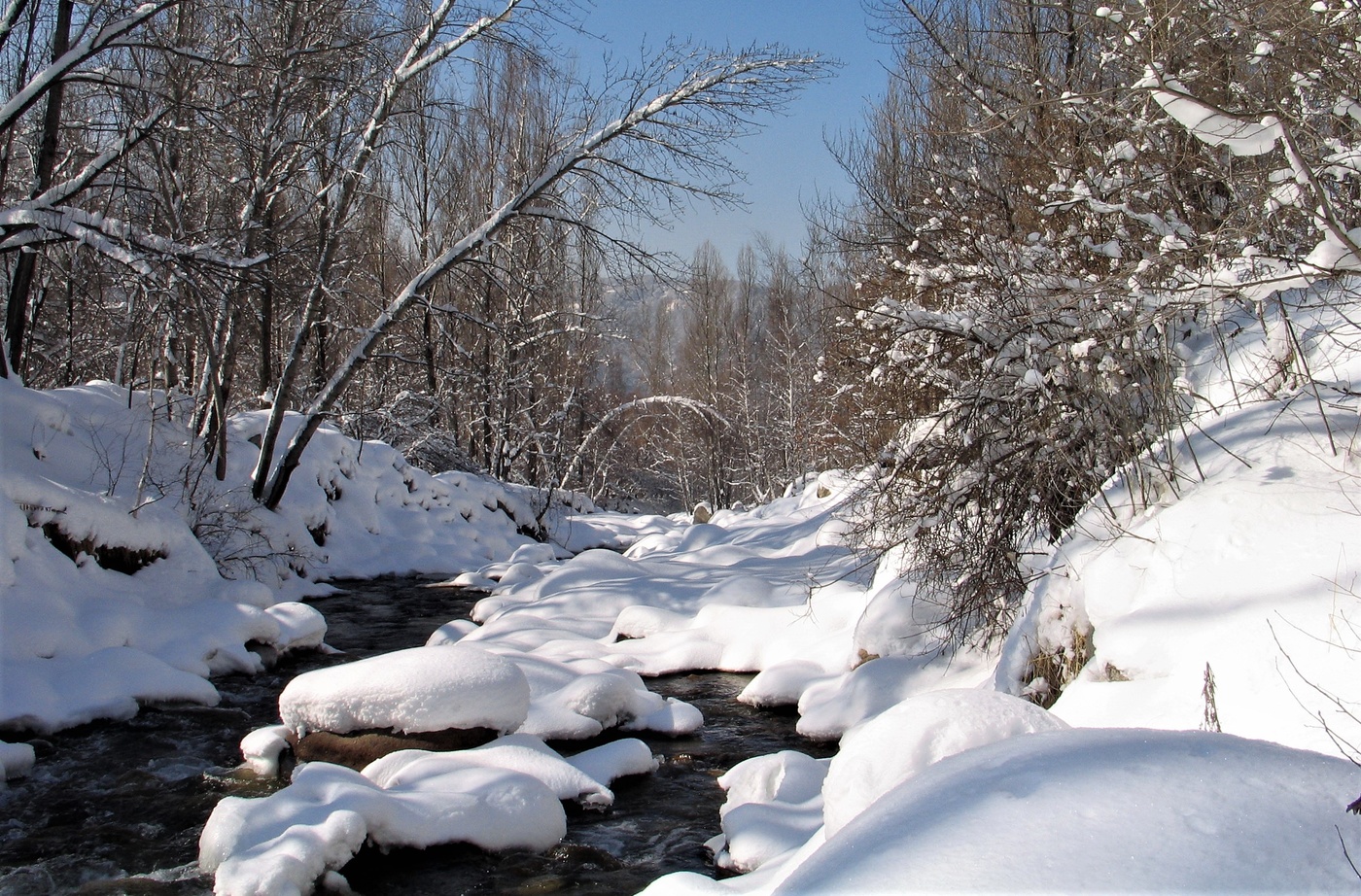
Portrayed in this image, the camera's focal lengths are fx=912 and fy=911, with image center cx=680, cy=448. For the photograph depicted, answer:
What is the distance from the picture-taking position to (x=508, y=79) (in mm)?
20656

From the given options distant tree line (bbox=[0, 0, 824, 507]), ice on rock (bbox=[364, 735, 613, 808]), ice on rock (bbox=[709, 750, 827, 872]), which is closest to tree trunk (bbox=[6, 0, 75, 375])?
distant tree line (bbox=[0, 0, 824, 507])

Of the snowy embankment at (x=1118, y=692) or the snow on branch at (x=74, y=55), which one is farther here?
the snow on branch at (x=74, y=55)

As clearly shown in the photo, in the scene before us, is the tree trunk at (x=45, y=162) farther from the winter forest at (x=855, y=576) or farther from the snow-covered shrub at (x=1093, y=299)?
the snow-covered shrub at (x=1093, y=299)

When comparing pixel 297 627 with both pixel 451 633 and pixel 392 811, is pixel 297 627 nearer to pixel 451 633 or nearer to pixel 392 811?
pixel 451 633

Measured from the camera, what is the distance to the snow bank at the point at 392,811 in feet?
12.1

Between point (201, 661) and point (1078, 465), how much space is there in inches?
247

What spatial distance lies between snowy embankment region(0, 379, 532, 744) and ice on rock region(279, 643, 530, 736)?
1.49 metres

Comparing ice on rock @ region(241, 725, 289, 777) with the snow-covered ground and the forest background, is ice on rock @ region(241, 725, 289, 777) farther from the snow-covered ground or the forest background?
the forest background

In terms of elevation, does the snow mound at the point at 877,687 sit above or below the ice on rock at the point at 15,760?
above

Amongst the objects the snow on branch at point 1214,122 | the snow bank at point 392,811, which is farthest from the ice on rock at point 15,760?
the snow on branch at point 1214,122

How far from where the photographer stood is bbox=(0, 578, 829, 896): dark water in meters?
3.92

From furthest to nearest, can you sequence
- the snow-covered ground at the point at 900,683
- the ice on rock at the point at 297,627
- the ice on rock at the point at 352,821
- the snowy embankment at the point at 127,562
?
the ice on rock at the point at 297,627 → the snowy embankment at the point at 127,562 → the ice on rock at the point at 352,821 → the snow-covered ground at the point at 900,683

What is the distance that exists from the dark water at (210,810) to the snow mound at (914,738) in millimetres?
1220

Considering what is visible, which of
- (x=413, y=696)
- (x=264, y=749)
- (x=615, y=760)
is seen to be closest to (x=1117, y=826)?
(x=615, y=760)
